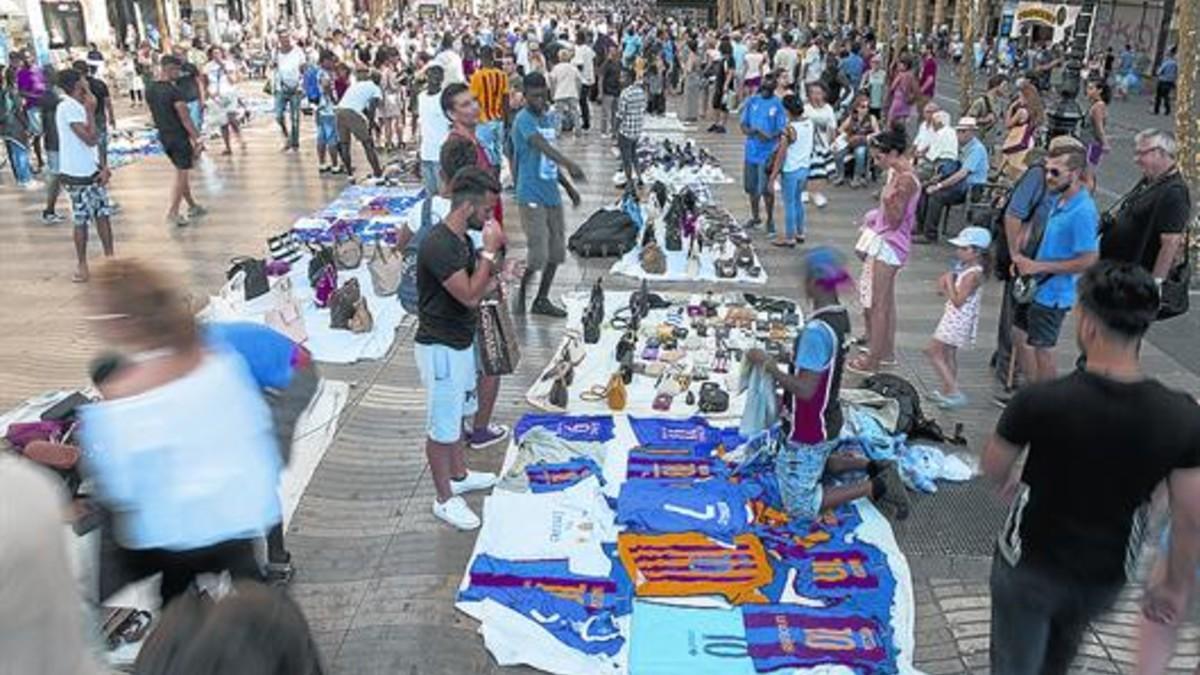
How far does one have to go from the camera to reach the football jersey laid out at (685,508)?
5.16 metres

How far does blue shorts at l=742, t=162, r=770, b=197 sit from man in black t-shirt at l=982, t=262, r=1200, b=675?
26.6ft

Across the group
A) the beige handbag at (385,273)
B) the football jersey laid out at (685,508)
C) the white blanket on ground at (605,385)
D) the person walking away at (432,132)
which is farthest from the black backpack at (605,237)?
the football jersey laid out at (685,508)

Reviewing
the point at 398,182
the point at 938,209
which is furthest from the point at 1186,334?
the point at 398,182

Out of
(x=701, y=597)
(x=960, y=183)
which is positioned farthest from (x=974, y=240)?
(x=960, y=183)

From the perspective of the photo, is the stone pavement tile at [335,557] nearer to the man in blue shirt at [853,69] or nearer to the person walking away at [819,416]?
the person walking away at [819,416]

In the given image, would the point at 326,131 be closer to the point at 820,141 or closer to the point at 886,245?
the point at 820,141

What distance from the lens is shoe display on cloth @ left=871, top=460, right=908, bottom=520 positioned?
17.4 feet

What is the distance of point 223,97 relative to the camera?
679 inches

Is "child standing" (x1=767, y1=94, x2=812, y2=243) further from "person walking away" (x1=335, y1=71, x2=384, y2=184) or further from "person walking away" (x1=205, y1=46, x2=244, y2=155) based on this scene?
"person walking away" (x1=205, y1=46, x2=244, y2=155)

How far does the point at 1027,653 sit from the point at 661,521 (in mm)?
2292

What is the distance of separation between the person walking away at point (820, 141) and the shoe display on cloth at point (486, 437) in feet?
23.5

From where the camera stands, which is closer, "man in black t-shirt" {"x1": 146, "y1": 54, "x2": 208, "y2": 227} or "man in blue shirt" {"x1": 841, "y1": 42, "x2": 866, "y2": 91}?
"man in black t-shirt" {"x1": 146, "y1": 54, "x2": 208, "y2": 227}

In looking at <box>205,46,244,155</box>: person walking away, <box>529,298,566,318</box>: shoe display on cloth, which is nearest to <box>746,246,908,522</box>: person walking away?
<box>529,298,566,318</box>: shoe display on cloth

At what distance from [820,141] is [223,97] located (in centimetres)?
1096
